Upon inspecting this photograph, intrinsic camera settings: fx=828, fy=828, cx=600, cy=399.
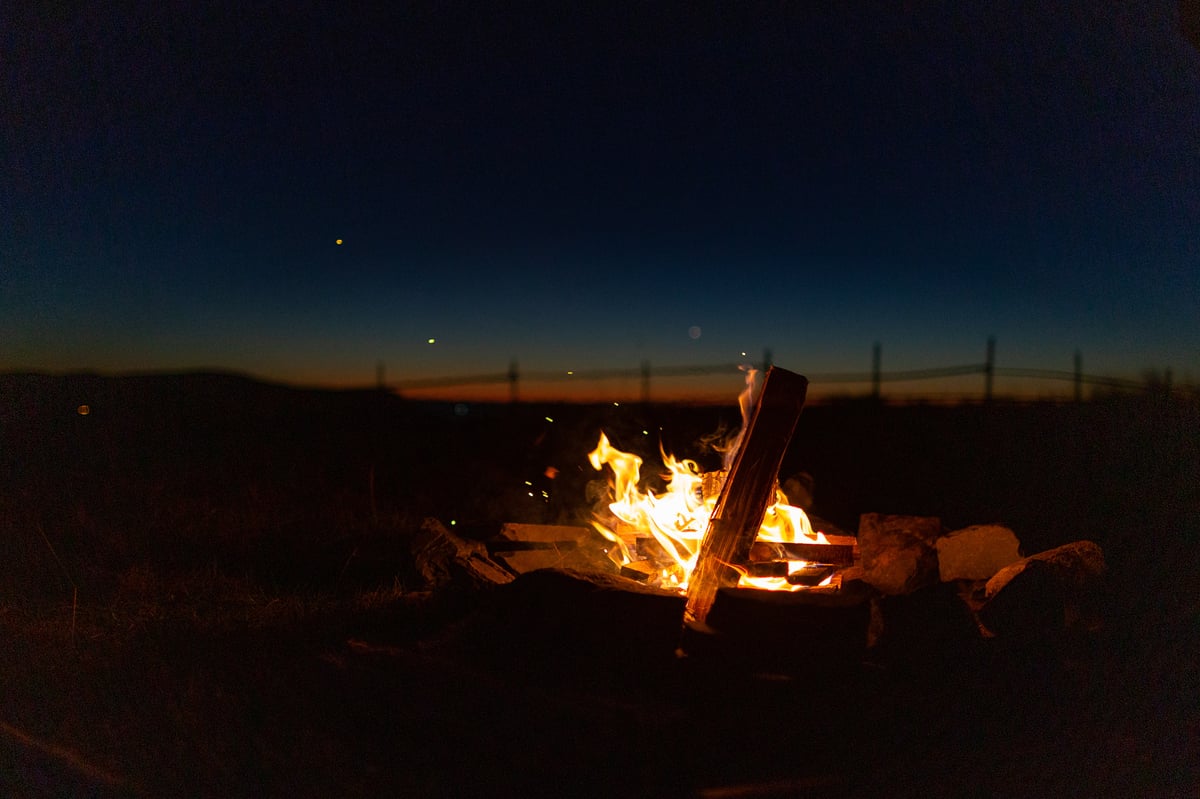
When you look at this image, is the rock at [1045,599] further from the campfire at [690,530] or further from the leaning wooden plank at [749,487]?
the leaning wooden plank at [749,487]

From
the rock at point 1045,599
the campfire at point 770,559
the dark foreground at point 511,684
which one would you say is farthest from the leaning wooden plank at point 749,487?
the rock at point 1045,599

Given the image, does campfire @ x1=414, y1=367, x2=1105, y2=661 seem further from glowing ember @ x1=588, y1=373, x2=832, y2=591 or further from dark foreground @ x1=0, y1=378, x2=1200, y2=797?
dark foreground @ x1=0, y1=378, x2=1200, y2=797

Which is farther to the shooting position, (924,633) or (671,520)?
(671,520)

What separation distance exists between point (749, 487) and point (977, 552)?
1.45 m

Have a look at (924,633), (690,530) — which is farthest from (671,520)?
(924,633)

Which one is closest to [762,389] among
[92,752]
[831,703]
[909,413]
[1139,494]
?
[831,703]

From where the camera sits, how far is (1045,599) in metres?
3.65

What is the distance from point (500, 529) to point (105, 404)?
16.7 m

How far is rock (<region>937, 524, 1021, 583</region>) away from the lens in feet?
14.1

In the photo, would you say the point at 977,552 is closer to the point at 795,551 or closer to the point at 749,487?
the point at 795,551

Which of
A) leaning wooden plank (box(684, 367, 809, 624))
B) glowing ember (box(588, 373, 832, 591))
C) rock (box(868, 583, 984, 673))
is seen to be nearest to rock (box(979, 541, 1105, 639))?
rock (box(868, 583, 984, 673))

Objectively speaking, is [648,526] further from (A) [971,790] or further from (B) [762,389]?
(A) [971,790]

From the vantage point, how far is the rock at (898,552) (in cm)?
448

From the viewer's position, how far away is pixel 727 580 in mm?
3830
